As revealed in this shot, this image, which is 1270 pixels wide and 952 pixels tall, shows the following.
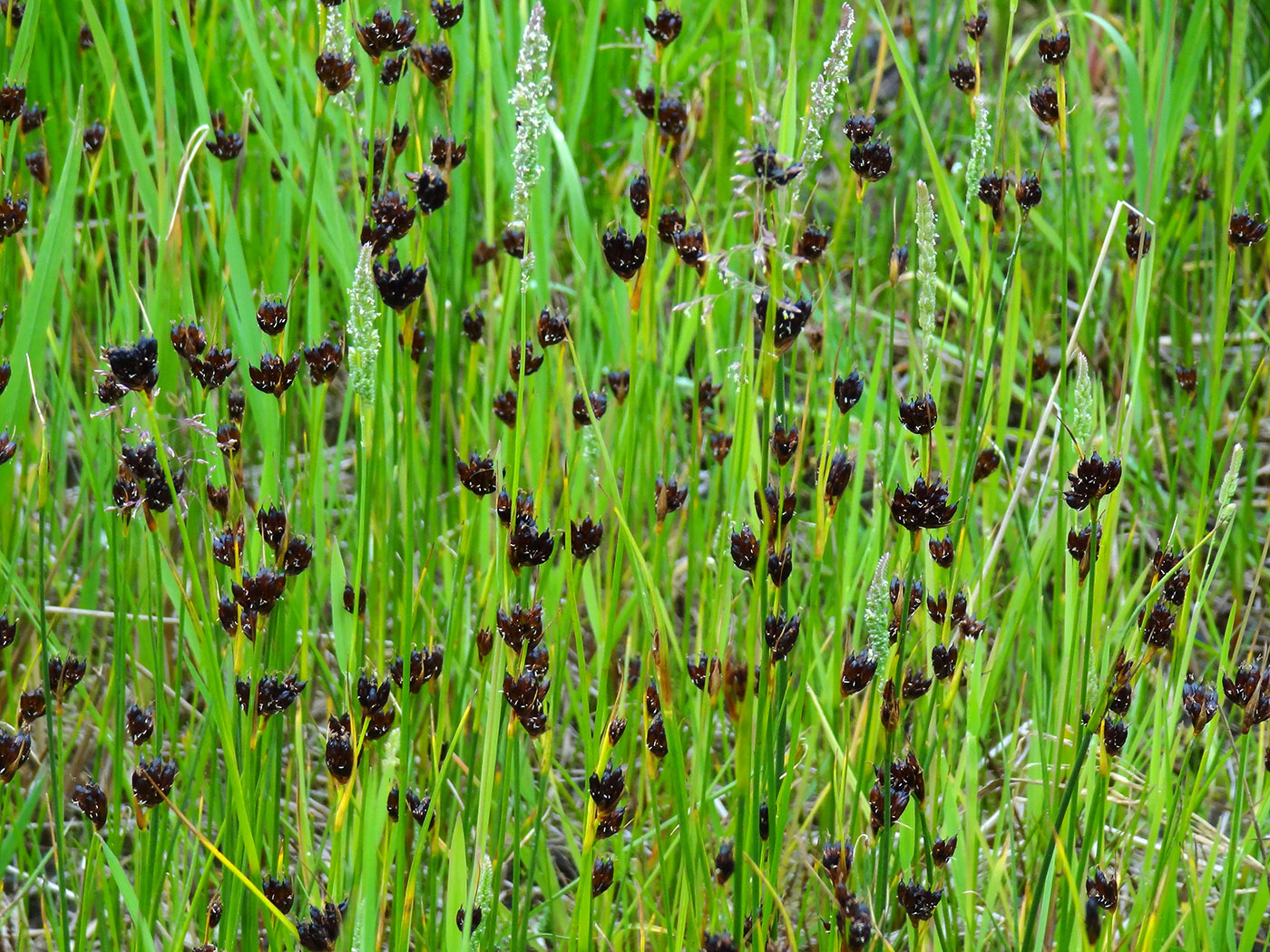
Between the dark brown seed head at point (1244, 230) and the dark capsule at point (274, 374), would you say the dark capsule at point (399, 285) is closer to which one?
the dark capsule at point (274, 374)

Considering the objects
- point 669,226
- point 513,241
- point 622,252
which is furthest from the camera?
point 513,241

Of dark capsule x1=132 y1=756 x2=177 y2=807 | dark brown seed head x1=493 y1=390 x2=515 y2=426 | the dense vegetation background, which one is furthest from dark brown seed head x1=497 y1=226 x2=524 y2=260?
dark capsule x1=132 y1=756 x2=177 y2=807

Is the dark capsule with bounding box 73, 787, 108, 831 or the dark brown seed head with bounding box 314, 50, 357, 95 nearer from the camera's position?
the dark capsule with bounding box 73, 787, 108, 831

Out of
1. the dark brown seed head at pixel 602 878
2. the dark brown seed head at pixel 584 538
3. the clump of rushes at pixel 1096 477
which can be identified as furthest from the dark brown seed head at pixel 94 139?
the clump of rushes at pixel 1096 477

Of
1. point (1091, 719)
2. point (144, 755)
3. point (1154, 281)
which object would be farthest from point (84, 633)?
point (1154, 281)

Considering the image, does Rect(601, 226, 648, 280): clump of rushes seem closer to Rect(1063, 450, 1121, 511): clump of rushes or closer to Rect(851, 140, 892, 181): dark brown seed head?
Rect(851, 140, 892, 181): dark brown seed head

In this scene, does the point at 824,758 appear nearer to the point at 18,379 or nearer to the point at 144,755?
the point at 144,755

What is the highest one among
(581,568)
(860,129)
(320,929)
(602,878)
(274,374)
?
(860,129)

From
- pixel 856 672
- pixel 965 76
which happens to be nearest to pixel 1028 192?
pixel 965 76

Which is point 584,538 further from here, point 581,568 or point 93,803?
point 93,803
